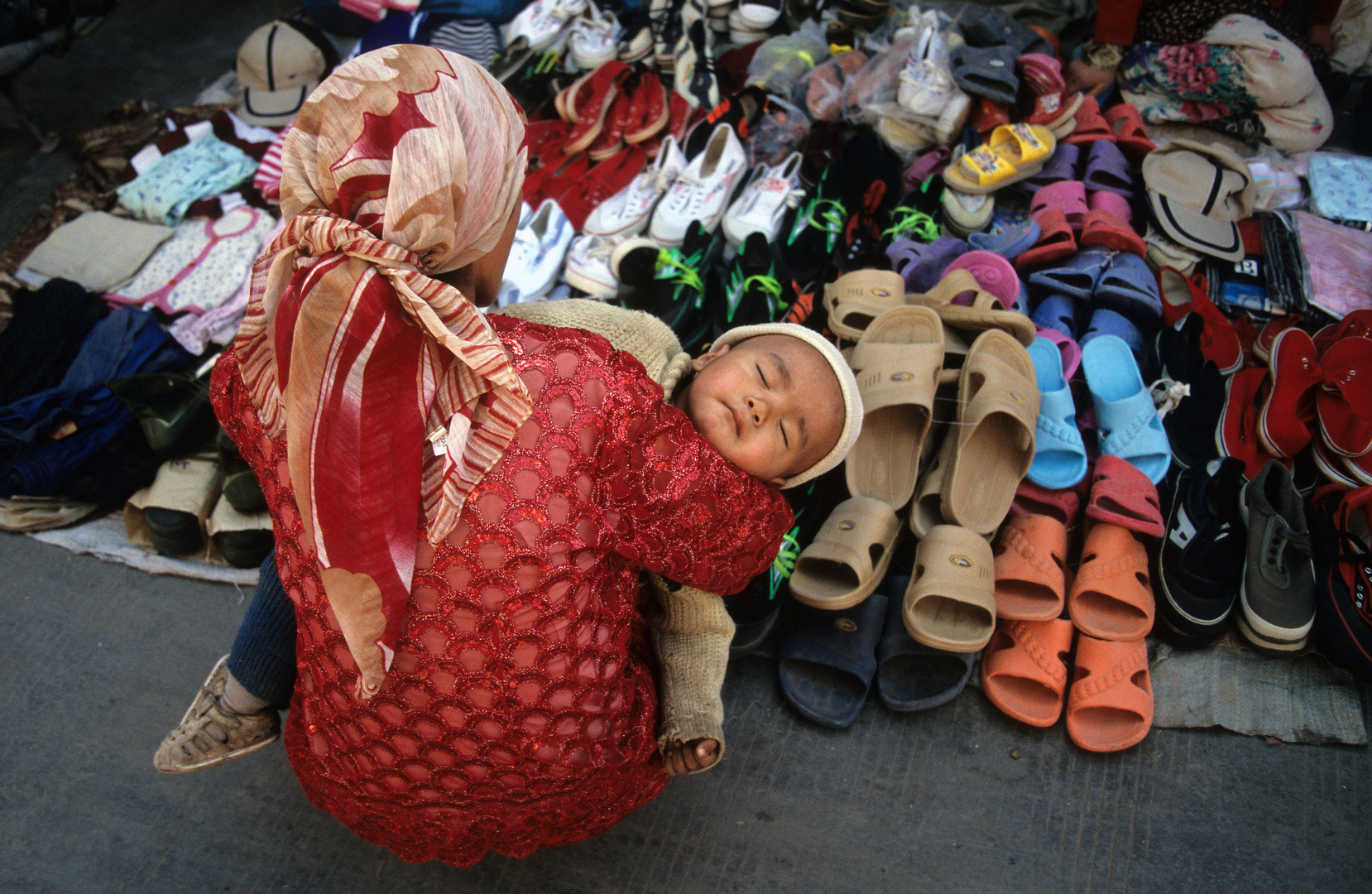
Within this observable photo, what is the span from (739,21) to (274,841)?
10.5ft

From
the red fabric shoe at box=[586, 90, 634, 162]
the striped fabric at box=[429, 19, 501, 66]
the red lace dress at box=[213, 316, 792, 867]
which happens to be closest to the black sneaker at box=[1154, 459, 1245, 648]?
the red lace dress at box=[213, 316, 792, 867]

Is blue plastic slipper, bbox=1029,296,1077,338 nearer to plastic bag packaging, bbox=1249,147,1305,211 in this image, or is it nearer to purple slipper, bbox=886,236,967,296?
purple slipper, bbox=886,236,967,296

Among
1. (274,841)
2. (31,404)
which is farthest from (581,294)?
(274,841)

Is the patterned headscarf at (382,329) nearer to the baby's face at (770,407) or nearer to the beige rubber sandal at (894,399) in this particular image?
the baby's face at (770,407)

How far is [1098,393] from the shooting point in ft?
6.63

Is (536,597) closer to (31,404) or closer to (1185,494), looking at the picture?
(1185,494)

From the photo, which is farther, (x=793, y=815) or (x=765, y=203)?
(x=765, y=203)

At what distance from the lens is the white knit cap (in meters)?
1.32

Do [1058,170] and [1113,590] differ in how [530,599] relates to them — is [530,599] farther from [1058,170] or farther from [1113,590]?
[1058,170]

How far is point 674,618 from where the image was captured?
4.61 feet

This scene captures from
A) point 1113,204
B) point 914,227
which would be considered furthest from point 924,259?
point 1113,204

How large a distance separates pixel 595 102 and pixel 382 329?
2345 millimetres

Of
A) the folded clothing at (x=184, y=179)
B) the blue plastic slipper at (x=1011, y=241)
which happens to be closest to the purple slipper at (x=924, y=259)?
the blue plastic slipper at (x=1011, y=241)

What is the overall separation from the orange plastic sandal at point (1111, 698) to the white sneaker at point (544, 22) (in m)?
2.91
